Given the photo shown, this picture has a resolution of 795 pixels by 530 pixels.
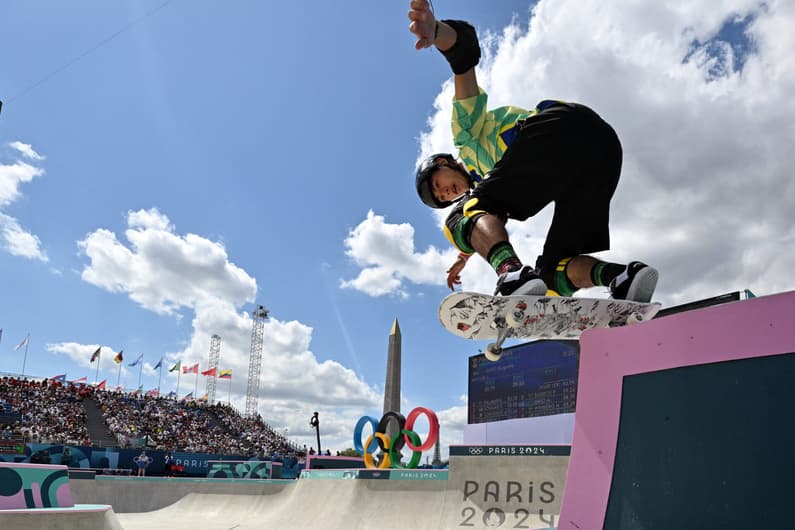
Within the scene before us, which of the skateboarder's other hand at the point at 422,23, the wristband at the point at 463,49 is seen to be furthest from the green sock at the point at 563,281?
the skateboarder's other hand at the point at 422,23

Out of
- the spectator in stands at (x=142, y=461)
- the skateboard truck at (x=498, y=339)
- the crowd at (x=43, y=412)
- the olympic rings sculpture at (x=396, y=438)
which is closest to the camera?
the skateboard truck at (x=498, y=339)

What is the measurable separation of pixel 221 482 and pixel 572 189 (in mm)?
18943

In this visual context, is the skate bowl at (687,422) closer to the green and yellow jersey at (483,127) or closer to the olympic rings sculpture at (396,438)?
the green and yellow jersey at (483,127)

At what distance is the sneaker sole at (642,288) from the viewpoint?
2980 millimetres

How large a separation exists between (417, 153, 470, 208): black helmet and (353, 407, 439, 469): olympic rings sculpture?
13625 mm

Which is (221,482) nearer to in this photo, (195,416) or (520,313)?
(520,313)

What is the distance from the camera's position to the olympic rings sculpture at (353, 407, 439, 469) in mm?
16438

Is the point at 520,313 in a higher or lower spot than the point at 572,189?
lower

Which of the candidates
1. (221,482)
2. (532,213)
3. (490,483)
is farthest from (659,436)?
(221,482)

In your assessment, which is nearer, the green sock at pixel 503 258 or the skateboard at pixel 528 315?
the skateboard at pixel 528 315

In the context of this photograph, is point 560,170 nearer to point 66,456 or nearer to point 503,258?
point 503,258

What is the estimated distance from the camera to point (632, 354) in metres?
2.59

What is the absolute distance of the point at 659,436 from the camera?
2.37 metres

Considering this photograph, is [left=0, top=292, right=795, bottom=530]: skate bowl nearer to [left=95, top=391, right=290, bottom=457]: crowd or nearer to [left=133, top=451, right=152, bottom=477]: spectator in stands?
[left=133, top=451, right=152, bottom=477]: spectator in stands
